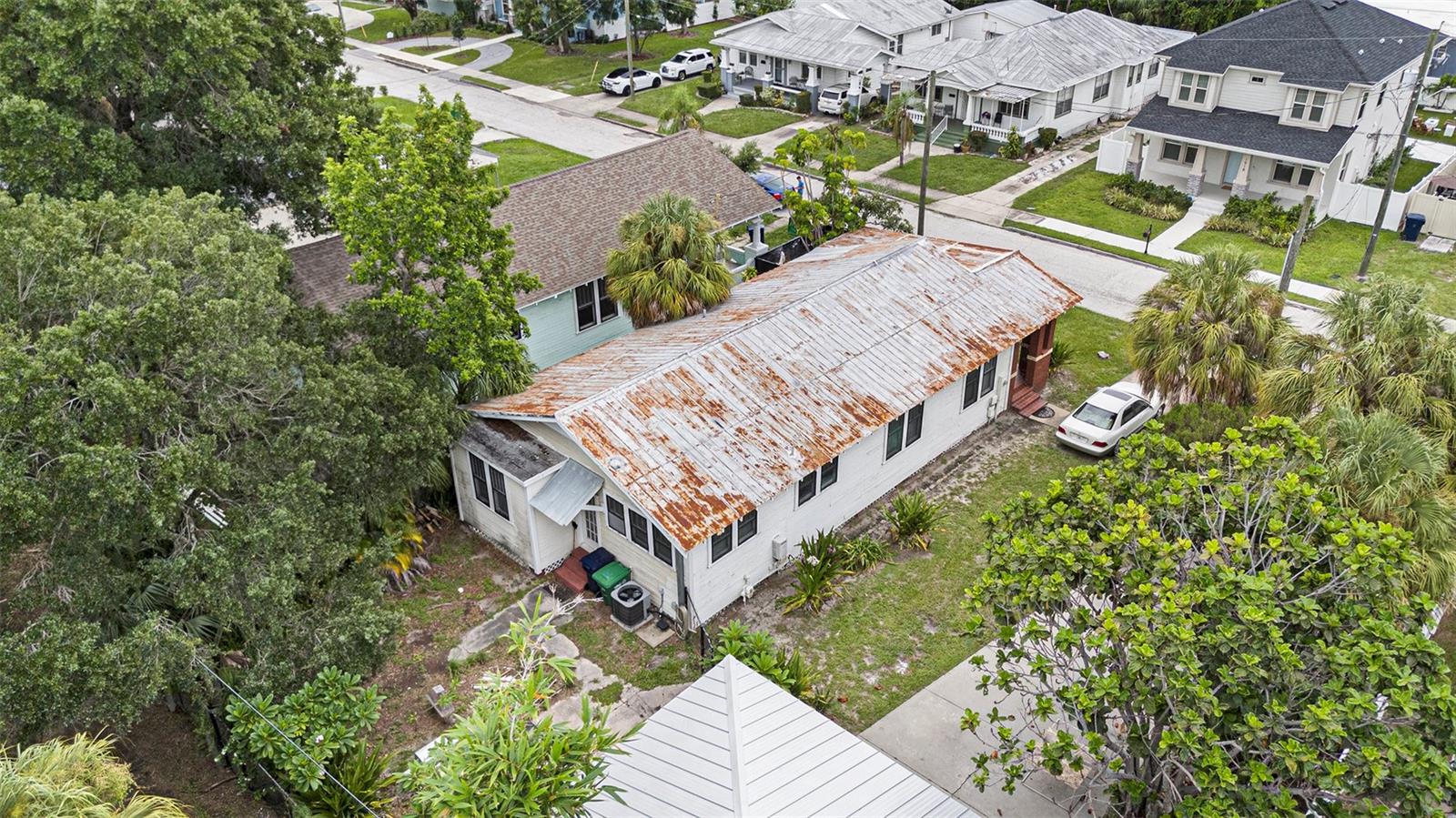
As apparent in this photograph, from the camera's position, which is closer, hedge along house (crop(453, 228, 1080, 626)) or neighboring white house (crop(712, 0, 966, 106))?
hedge along house (crop(453, 228, 1080, 626))

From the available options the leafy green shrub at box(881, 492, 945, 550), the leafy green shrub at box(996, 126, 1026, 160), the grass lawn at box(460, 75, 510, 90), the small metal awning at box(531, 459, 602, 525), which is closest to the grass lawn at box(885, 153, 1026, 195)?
the leafy green shrub at box(996, 126, 1026, 160)

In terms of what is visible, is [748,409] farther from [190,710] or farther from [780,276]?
[190,710]

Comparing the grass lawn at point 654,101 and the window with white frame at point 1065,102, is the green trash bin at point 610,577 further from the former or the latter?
the window with white frame at point 1065,102

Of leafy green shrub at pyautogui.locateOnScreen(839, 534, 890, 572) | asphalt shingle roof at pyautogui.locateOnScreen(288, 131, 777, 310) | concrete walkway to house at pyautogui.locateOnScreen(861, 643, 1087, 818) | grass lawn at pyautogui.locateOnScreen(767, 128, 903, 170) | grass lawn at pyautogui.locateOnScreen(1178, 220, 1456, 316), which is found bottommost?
concrete walkway to house at pyautogui.locateOnScreen(861, 643, 1087, 818)

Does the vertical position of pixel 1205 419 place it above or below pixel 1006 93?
below

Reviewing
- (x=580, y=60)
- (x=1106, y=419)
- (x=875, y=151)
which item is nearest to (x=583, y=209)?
(x=1106, y=419)

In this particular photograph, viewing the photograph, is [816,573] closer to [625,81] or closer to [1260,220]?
[1260,220]

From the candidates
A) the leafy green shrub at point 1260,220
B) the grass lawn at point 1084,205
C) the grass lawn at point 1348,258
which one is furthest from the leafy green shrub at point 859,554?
the leafy green shrub at point 1260,220

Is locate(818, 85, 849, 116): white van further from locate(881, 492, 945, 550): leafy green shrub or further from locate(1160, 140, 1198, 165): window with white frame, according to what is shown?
locate(881, 492, 945, 550): leafy green shrub
